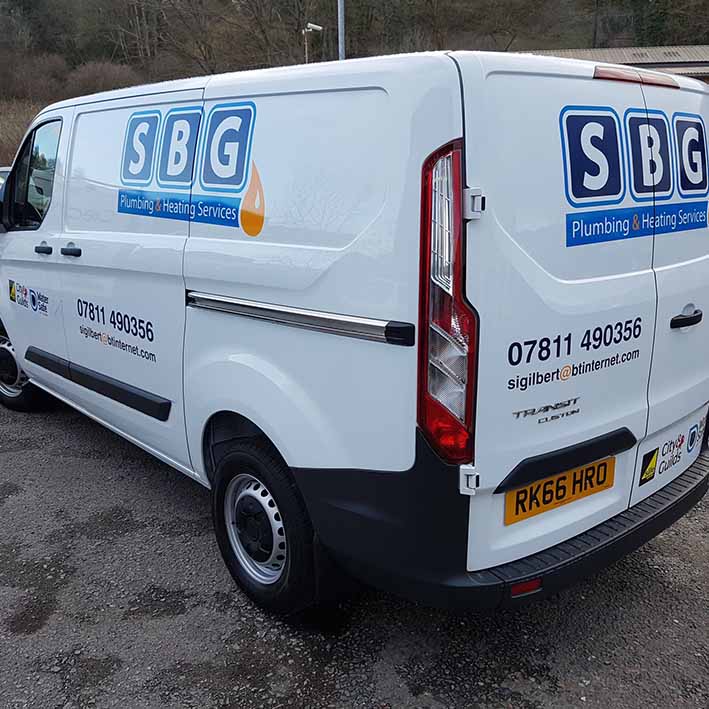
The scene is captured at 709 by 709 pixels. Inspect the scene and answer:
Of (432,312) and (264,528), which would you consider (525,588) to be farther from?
(264,528)

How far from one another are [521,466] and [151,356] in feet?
5.69

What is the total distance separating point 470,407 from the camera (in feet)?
6.47

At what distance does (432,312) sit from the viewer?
1.93 metres

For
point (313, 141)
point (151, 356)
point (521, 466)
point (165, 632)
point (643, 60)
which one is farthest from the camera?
point (643, 60)

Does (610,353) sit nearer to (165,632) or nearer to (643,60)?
(165,632)

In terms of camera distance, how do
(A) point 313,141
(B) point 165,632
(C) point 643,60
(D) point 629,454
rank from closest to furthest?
1. (A) point 313,141
2. (D) point 629,454
3. (B) point 165,632
4. (C) point 643,60

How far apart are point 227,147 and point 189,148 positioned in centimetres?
24

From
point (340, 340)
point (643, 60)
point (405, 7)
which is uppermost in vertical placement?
point (405, 7)

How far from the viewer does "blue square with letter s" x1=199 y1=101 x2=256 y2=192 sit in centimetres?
248

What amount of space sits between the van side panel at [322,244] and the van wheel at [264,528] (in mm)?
157

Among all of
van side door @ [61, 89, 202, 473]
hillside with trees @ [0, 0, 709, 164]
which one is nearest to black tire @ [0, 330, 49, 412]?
van side door @ [61, 89, 202, 473]

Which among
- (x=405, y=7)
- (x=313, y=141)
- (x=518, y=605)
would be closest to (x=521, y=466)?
(x=518, y=605)

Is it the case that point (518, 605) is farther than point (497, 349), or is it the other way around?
point (518, 605)

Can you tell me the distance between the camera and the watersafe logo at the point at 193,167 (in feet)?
8.11
